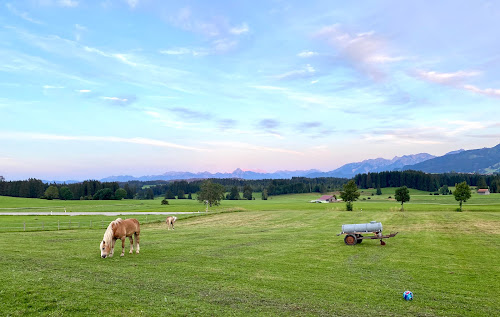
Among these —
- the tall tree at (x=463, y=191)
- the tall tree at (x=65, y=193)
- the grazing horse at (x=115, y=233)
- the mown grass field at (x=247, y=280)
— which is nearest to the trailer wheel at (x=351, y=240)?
the mown grass field at (x=247, y=280)

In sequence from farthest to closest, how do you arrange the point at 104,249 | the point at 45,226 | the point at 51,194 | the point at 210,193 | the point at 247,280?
the point at 51,194 → the point at 210,193 → the point at 45,226 → the point at 104,249 → the point at 247,280

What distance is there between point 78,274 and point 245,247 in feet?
42.5

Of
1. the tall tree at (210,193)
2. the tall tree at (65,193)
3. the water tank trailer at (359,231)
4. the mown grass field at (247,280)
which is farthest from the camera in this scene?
the tall tree at (65,193)

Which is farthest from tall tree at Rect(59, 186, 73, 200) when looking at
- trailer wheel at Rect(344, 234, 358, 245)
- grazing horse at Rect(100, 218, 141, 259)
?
trailer wheel at Rect(344, 234, 358, 245)

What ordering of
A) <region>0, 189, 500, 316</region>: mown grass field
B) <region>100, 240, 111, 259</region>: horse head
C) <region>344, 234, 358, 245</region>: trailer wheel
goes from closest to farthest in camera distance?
1. <region>0, 189, 500, 316</region>: mown grass field
2. <region>100, 240, 111, 259</region>: horse head
3. <region>344, 234, 358, 245</region>: trailer wheel

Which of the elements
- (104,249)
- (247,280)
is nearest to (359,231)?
(247,280)

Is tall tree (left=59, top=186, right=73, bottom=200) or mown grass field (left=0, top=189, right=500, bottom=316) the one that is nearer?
mown grass field (left=0, top=189, right=500, bottom=316)

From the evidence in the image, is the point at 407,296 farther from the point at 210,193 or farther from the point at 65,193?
the point at 65,193

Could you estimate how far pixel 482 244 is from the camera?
96.2ft

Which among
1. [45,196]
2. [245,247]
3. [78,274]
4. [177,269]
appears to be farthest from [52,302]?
[45,196]

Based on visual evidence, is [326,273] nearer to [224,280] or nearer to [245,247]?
[224,280]

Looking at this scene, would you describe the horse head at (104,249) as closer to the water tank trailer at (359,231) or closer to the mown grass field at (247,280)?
the mown grass field at (247,280)

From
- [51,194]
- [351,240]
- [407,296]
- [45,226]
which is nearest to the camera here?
[407,296]

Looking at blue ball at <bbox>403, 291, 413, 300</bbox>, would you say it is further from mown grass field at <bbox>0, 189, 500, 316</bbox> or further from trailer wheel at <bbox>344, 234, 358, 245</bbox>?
trailer wheel at <bbox>344, 234, 358, 245</bbox>
